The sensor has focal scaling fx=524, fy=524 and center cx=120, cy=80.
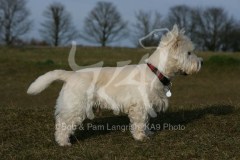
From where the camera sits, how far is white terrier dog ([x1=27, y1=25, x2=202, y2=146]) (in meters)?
8.46

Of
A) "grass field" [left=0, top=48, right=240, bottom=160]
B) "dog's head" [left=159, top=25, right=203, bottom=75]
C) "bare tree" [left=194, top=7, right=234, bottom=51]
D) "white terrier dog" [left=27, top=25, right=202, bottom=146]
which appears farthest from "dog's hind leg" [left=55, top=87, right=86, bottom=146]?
"bare tree" [left=194, top=7, right=234, bottom=51]

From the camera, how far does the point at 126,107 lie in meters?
8.68

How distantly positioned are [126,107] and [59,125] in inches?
44.8

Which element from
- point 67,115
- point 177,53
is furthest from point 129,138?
point 177,53

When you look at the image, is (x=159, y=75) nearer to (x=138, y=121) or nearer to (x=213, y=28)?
(x=138, y=121)

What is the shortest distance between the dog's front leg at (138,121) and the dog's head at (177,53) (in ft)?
2.67

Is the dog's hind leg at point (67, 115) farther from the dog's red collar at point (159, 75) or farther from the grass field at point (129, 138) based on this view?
the dog's red collar at point (159, 75)

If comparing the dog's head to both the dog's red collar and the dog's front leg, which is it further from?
the dog's front leg

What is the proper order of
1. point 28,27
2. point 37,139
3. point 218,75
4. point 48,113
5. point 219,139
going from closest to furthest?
point 219,139
point 37,139
point 48,113
point 218,75
point 28,27

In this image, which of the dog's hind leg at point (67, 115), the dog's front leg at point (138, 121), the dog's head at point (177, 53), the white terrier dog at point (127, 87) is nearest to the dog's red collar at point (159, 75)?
the white terrier dog at point (127, 87)

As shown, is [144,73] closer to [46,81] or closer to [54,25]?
[46,81]

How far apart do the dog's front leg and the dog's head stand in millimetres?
814

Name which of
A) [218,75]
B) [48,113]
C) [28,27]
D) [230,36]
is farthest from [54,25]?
[48,113]

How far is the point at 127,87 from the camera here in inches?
342
